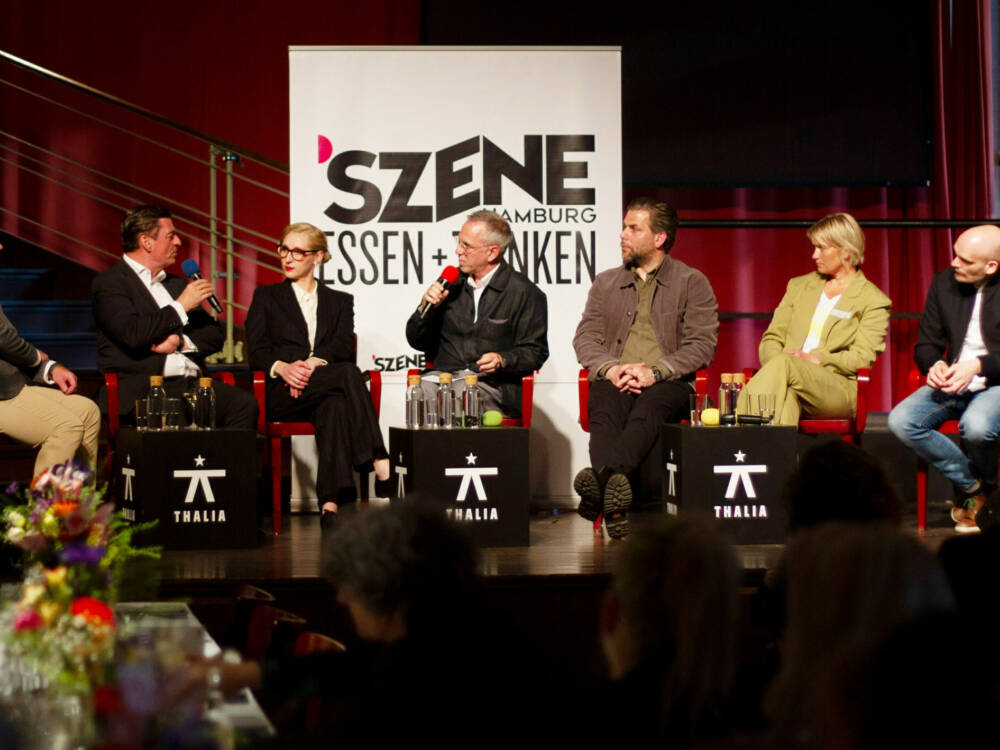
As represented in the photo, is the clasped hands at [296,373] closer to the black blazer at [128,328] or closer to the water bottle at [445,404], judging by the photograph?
the black blazer at [128,328]

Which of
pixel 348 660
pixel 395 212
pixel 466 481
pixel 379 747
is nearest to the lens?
pixel 379 747

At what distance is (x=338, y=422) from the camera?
4406 mm

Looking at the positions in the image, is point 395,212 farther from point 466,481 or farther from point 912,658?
point 912,658

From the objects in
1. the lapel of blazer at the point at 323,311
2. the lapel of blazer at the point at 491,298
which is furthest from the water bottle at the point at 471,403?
the lapel of blazer at the point at 323,311

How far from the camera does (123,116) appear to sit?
22.6ft

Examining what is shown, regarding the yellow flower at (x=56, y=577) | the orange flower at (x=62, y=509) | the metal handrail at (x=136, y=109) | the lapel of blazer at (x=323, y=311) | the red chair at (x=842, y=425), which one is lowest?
the yellow flower at (x=56, y=577)

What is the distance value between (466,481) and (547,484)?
1158mm

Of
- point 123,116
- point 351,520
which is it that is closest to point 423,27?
point 123,116

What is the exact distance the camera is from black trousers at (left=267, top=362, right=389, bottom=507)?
436 centimetres

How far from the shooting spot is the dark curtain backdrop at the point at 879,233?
6.64 metres

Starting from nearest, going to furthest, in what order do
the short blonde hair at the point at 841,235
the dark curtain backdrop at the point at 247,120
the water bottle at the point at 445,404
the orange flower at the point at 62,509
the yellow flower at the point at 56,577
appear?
the yellow flower at the point at 56,577 → the orange flower at the point at 62,509 → the water bottle at the point at 445,404 → the short blonde hair at the point at 841,235 → the dark curtain backdrop at the point at 247,120

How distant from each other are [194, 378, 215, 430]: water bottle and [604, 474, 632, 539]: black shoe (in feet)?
4.69

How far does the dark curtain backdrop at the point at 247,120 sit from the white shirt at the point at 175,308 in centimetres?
223

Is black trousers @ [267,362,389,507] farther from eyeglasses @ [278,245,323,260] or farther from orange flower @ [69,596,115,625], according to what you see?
orange flower @ [69,596,115,625]
